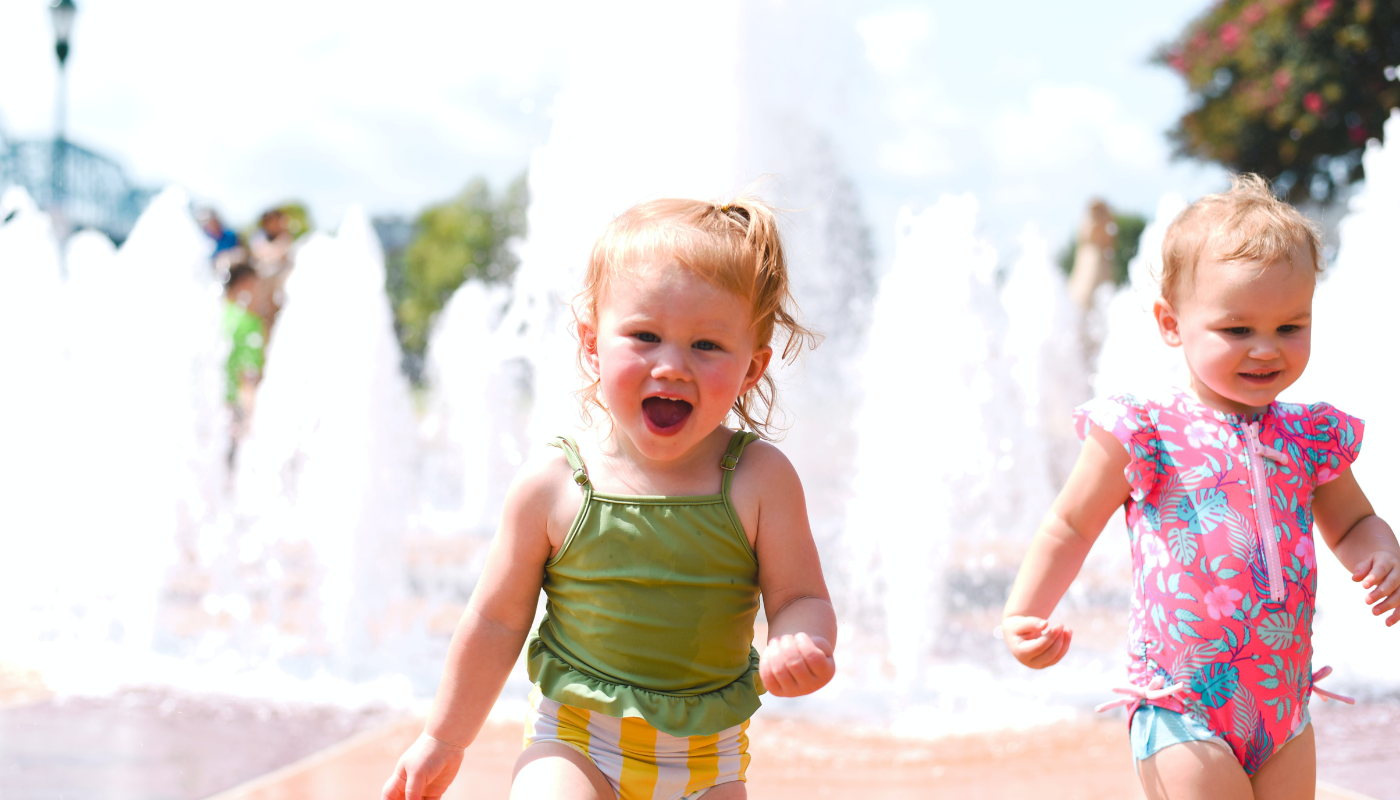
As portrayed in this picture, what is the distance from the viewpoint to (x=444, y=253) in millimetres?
50250

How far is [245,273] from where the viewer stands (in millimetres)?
8906

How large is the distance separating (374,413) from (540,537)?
15.1 feet

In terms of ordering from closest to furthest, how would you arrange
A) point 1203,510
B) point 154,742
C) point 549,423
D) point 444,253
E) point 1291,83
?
1. point 1203,510
2. point 154,742
3. point 549,423
4. point 1291,83
5. point 444,253

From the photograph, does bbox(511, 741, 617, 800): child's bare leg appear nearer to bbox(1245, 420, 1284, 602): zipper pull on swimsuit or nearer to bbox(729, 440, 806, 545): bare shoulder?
bbox(729, 440, 806, 545): bare shoulder

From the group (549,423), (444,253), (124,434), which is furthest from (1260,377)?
(444,253)

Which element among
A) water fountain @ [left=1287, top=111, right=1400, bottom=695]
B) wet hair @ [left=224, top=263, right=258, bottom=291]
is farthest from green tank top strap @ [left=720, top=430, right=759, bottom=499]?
wet hair @ [left=224, top=263, right=258, bottom=291]

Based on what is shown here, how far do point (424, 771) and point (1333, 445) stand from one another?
1684mm

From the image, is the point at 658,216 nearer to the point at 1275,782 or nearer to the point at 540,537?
the point at 540,537

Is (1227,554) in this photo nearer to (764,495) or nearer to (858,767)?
(764,495)

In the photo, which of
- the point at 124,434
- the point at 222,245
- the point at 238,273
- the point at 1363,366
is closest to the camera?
the point at 1363,366

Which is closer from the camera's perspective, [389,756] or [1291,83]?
[389,756]

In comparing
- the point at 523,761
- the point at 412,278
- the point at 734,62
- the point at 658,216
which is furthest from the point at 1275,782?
the point at 412,278

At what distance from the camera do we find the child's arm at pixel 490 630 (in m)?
1.83

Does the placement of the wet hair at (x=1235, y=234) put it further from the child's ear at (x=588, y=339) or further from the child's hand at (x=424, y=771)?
the child's hand at (x=424, y=771)
